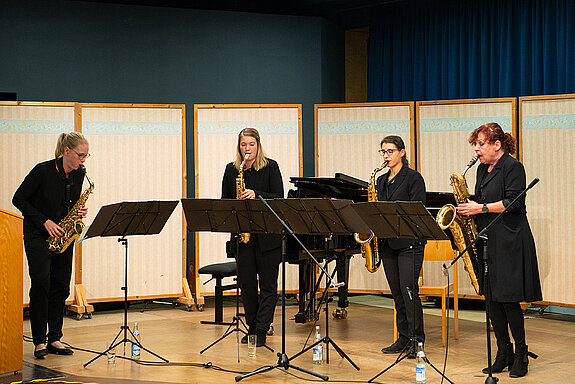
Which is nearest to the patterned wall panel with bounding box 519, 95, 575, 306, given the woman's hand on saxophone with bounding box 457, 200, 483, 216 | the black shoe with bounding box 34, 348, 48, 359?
the woman's hand on saxophone with bounding box 457, 200, 483, 216

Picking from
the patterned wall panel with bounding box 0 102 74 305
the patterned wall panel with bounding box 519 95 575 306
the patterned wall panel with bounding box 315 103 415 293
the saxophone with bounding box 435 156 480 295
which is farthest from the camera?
the patterned wall panel with bounding box 315 103 415 293

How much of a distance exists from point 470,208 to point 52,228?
287 cm

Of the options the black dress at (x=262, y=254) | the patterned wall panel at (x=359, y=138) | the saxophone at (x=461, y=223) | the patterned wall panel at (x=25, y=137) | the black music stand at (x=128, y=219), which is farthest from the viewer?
the patterned wall panel at (x=359, y=138)

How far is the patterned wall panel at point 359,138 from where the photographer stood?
7906mm

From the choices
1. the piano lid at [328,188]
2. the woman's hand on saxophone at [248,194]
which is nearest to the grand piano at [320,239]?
the piano lid at [328,188]

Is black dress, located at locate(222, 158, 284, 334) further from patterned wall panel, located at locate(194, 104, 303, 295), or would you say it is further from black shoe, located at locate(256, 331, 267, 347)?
patterned wall panel, located at locate(194, 104, 303, 295)

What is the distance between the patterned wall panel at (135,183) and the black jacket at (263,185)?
233cm

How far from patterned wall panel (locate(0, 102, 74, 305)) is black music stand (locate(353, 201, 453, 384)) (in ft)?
13.4

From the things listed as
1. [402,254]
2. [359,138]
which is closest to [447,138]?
[359,138]

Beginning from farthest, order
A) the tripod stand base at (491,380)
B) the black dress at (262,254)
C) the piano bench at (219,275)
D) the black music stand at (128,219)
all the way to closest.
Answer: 1. the piano bench at (219,275)
2. the black dress at (262,254)
3. the black music stand at (128,219)
4. the tripod stand base at (491,380)

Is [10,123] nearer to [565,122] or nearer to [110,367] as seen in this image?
[110,367]

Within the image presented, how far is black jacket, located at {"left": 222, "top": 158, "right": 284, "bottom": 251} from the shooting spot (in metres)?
5.59

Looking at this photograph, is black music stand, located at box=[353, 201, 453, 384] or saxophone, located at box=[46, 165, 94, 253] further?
saxophone, located at box=[46, 165, 94, 253]

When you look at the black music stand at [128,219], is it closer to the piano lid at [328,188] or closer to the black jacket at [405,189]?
the piano lid at [328,188]
